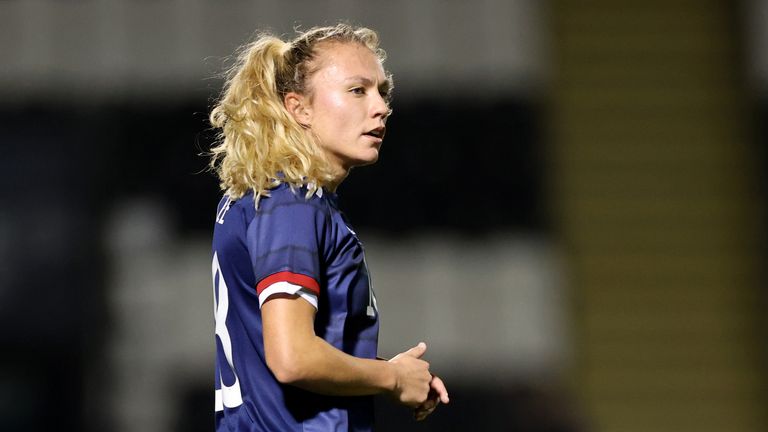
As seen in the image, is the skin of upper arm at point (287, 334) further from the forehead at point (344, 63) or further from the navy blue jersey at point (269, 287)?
the forehead at point (344, 63)

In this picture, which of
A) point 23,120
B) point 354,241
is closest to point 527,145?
point 23,120

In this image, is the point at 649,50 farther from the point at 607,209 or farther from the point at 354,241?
the point at 354,241

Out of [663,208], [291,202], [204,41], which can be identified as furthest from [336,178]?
[663,208]

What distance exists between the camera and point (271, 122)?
1.88 m

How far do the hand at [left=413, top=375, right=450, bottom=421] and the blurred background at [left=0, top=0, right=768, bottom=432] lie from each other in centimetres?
374

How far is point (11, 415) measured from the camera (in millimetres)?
5602

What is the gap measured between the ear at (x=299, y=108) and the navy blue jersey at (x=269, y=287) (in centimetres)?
16

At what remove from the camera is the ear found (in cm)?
191

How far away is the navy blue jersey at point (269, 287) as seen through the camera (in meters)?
1.69

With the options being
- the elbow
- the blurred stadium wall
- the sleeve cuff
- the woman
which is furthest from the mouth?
the blurred stadium wall

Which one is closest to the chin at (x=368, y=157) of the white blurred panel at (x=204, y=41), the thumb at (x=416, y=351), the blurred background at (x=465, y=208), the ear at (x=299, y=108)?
the ear at (x=299, y=108)

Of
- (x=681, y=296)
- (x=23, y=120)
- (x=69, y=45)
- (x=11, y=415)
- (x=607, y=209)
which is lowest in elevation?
(x=11, y=415)

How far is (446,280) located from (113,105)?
1967mm

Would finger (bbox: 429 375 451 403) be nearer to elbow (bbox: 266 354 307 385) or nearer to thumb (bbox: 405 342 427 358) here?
thumb (bbox: 405 342 427 358)
